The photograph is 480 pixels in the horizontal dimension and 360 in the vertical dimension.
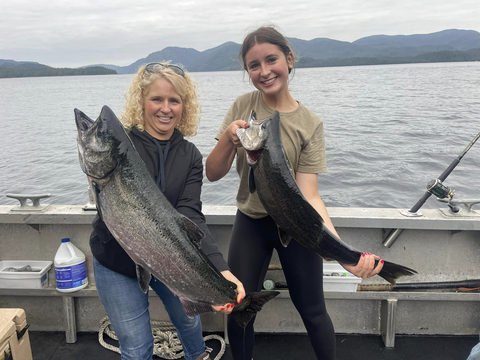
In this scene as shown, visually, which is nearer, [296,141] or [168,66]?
[168,66]

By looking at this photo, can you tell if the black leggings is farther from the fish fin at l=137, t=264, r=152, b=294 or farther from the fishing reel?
the fishing reel

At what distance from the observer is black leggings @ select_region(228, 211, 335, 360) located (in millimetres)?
2768

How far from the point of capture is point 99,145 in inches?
82.1

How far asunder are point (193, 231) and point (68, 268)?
214 cm

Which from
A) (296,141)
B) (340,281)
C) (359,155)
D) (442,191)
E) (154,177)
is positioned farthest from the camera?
(359,155)

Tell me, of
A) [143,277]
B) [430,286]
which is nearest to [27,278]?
[143,277]

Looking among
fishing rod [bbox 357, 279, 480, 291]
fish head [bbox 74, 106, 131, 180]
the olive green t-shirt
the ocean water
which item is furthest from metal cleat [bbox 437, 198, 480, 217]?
fish head [bbox 74, 106, 131, 180]

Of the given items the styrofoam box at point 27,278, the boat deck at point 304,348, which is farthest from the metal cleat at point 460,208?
the styrofoam box at point 27,278

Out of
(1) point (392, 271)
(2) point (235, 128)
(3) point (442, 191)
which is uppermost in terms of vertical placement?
(2) point (235, 128)

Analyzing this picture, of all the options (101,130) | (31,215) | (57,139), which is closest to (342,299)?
(101,130)

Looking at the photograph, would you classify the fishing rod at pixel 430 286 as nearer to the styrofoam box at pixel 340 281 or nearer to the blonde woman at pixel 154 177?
the styrofoam box at pixel 340 281

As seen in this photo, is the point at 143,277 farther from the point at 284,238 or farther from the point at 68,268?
the point at 68,268

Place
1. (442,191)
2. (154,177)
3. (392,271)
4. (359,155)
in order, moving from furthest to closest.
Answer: (359,155)
(442,191)
(392,271)
(154,177)

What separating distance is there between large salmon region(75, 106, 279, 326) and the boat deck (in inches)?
75.7
